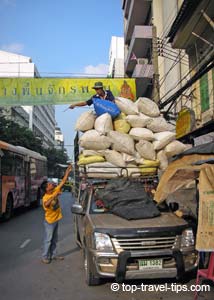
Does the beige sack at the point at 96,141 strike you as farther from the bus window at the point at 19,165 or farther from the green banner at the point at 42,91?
the green banner at the point at 42,91

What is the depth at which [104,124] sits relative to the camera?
787 centimetres

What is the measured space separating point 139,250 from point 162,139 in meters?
3.26

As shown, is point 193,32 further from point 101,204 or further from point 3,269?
point 3,269

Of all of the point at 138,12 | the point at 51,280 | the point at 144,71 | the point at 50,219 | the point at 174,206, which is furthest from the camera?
the point at 138,12

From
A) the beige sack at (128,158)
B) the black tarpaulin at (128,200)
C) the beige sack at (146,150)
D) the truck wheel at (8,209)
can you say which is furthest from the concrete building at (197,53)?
the truck wheel at (8,209)

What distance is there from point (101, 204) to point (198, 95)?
9.54 metres

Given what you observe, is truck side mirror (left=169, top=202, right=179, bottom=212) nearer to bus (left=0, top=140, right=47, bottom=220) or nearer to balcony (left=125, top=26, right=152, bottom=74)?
bus (left=0, top=140, right=47, bottom=220)

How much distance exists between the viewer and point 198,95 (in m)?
15.0

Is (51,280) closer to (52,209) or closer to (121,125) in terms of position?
(52,209)

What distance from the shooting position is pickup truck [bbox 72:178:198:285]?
5.36 metres

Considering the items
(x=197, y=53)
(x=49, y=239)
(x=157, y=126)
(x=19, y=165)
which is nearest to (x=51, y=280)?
(x=49, y=239)

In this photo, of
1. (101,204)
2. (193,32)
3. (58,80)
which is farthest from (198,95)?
(101,204)

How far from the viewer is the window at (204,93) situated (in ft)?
44.1

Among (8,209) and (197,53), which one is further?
(8,209)
